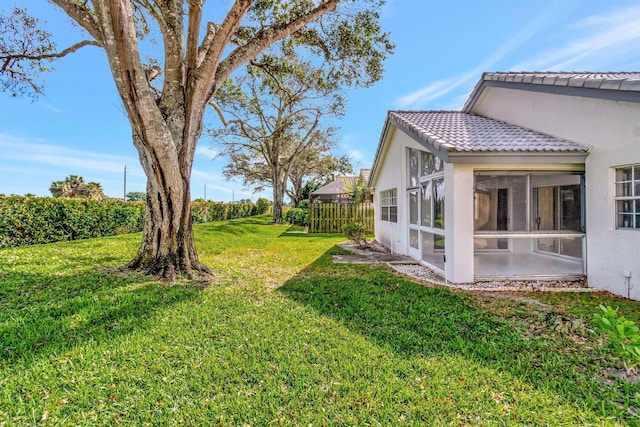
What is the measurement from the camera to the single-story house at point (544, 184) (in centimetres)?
591

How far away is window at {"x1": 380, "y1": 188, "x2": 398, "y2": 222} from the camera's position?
1202 centimetres

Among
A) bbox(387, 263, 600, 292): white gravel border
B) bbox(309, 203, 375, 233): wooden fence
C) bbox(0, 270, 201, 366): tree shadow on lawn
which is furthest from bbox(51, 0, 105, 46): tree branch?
bbox(309, 203, 375, 233): wooden fence

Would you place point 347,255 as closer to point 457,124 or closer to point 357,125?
point 457,124

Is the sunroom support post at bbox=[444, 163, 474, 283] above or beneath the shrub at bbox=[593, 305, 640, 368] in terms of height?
above

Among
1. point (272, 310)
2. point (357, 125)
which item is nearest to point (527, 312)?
point (272, 310)

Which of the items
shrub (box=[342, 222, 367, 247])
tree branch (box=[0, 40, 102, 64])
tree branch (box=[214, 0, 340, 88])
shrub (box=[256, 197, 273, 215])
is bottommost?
shrub (box=[342, 222, 367, 247])

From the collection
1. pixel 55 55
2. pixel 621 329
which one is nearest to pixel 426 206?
pixel 621 329

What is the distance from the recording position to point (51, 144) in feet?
104

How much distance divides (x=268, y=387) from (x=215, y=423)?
1.97ft

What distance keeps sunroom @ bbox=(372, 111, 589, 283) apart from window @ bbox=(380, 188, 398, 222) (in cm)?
312

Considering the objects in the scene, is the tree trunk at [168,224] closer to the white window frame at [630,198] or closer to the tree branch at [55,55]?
the tree branch at [55,55]

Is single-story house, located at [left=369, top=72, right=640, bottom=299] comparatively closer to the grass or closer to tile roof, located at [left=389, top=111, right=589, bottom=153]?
tile roof, located at [left=389, top=111, right=589, bottom=153]

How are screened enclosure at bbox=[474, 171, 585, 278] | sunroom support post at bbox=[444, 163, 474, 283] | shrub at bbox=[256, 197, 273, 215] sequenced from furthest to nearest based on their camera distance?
shrub at bbox=[256, 197, 273, 215] → screened enclosure at bbox=[474, 171, 585, 278] → sunroom support post at bbox=[444, 163, 474, 283]

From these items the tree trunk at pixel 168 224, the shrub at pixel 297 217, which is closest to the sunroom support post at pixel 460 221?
the tree trunk at pixel 168 224
